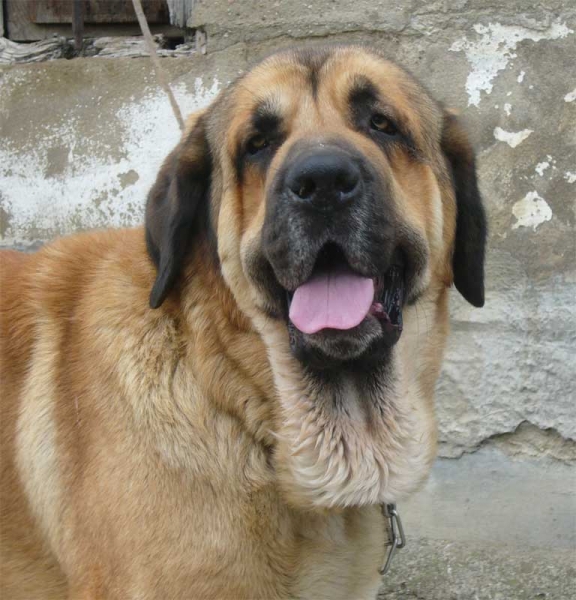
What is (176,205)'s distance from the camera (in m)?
2.64

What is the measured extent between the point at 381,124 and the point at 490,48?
63.3 inches

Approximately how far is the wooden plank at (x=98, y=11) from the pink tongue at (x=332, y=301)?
8.95ft

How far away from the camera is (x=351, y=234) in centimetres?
227

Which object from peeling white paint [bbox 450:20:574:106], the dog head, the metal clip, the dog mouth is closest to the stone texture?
the metal clip

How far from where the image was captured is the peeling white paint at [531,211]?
12.7ft

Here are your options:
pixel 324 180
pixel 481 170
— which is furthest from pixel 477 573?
pixel 324 180

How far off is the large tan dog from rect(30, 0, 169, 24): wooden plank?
1.99 metres

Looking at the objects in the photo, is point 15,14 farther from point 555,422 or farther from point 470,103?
point 555,422

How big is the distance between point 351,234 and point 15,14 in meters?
3.19

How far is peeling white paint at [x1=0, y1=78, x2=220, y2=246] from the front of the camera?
4.20 metres

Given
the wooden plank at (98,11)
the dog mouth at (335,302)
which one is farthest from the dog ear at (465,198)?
the wooden plank at (98,11)

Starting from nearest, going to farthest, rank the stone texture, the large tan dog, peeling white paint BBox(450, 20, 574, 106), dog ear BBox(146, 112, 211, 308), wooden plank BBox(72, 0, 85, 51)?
the large tan dog, dog ear BBox(146, 112, 211, 308), the stone texture, peeling white paint BBox(450, 20, 574, 106), wooden plank BBox(72, 0, 85, 51)

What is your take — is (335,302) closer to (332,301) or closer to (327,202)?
(332,301)

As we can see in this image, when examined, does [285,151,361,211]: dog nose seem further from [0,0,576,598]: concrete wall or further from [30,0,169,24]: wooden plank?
[30,0,169,24]: wooden plank
